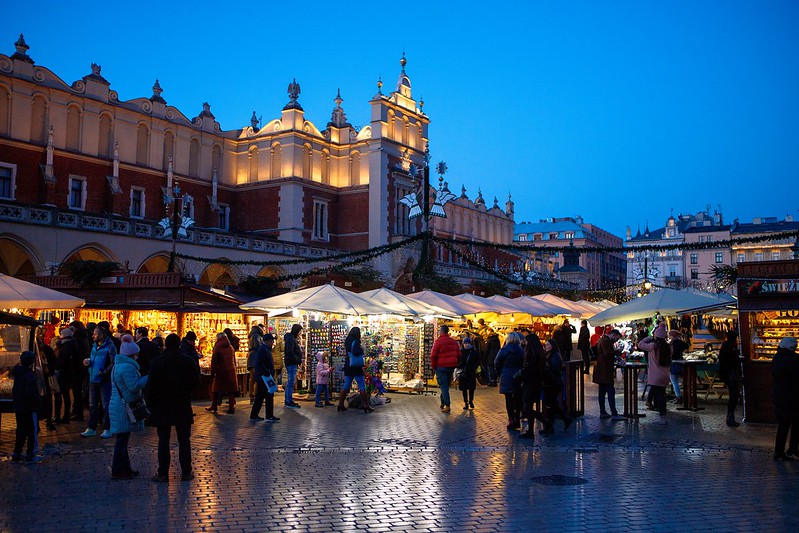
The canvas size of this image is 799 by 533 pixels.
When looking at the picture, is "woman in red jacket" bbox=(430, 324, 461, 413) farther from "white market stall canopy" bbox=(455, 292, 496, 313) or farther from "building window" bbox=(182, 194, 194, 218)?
"building window" bbox=(182, 194, 194, 218)

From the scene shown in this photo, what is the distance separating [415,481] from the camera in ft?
29.4

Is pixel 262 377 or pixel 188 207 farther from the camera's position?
pixel 188 207

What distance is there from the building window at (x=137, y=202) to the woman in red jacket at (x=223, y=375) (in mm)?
26462

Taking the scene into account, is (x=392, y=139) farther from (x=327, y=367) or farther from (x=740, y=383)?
(x=740, y=383)

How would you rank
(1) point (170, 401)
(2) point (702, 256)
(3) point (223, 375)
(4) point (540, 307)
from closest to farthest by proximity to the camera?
(1) point (170, 401), (3) point (223, 375), (4) point (540, 307), (2) point (702, 256)

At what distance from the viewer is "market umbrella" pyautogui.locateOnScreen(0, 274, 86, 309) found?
550 inches

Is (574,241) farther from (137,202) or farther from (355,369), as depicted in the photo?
(355,369)

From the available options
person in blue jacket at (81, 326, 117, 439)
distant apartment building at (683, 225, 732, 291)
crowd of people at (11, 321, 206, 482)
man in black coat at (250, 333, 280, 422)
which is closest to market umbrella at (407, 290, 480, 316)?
man in black coat at (250, 333, 280, 422)

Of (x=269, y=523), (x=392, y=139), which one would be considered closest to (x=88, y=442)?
(x=269, y=523)

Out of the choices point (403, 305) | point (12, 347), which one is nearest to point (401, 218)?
point (403, 305)

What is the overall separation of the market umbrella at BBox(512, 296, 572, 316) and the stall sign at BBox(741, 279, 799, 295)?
11005 millimetres

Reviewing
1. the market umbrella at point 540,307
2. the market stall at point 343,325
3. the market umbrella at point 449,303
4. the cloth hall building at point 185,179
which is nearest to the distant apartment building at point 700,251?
the cloth hall building at point 185,179

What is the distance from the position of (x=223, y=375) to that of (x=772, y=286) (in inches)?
413

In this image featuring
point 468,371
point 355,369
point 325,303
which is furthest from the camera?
point 325,303
